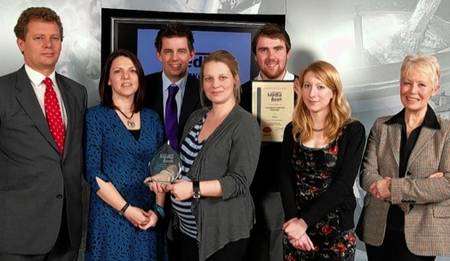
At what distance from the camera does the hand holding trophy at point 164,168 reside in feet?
7.55

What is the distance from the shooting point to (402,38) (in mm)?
3877

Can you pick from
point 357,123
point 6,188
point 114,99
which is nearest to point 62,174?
point 6,188

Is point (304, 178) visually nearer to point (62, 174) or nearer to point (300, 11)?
point (62, 174)

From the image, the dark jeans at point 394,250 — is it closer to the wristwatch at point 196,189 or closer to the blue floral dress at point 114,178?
the wristwatch at point 196,189

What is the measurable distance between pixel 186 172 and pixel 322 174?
55 cm

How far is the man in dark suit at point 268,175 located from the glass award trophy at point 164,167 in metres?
0.57

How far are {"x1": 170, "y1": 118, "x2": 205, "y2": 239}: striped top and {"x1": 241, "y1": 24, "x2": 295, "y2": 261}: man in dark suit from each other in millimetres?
470

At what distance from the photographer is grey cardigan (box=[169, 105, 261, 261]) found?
88.7 inches

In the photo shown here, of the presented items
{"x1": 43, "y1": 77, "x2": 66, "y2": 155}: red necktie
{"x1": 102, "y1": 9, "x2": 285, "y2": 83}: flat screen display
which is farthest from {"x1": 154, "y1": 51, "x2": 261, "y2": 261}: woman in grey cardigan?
{"x1": 102, "y1": 9, "x2": 285, "y2": 83}: flat screen display

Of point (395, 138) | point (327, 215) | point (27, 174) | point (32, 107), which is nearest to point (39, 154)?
point (27, 174)

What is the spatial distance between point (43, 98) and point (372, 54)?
89.8 inches

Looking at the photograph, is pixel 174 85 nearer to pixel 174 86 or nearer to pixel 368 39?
pixel 174 86

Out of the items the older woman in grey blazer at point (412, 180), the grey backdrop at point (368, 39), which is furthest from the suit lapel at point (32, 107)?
the grey backdrop at point (368, 39)

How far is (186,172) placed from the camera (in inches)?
92.8
